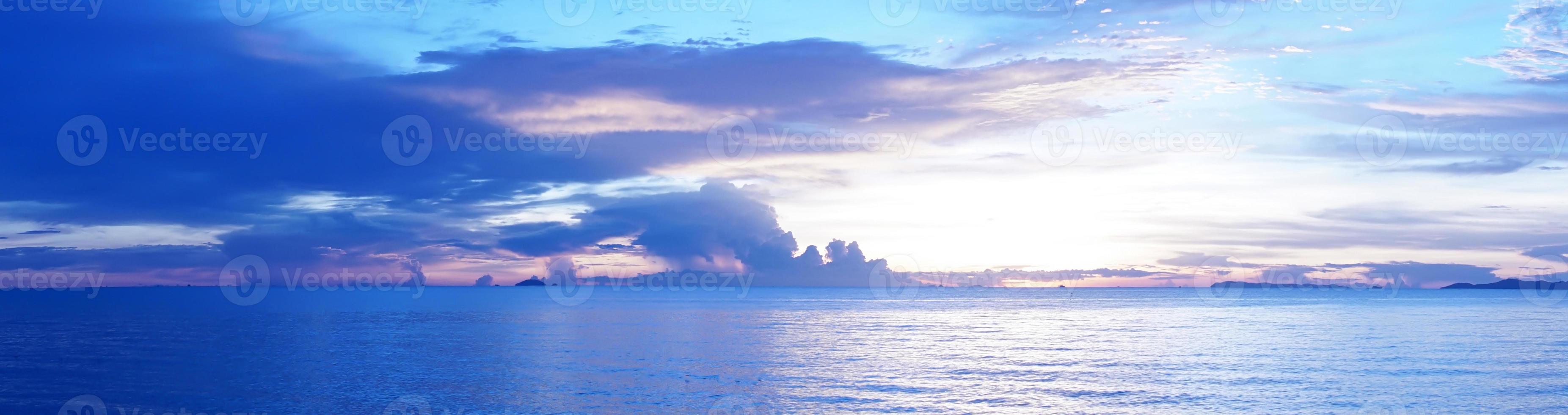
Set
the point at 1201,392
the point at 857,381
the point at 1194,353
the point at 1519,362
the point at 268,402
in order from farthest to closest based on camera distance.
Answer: the point at 1194,353
the point at 1519,362
the point at 857,381
the point at 1201,392
the point at 268,402

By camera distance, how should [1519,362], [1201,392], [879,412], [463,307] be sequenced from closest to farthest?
[879,412]
[1201,392]
[1519,362]
[463,307]

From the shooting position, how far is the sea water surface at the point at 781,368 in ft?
127

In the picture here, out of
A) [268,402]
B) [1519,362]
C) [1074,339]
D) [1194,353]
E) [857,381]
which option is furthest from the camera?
[1074,339]

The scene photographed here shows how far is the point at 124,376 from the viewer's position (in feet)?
153

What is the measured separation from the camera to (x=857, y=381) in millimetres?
45031

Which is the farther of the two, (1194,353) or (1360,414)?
(1194,353)

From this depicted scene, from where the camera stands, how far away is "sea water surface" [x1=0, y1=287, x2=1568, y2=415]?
38.7 m

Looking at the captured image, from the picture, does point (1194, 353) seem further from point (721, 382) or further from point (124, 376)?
point (124, 376)

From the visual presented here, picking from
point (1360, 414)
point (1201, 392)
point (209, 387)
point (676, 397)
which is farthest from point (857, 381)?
point (209, 387)

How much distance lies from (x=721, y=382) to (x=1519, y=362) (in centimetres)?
4668

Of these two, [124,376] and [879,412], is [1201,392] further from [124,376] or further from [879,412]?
[124,376]

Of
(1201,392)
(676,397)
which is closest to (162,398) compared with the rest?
(676,397)

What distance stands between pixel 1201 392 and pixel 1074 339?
111 feet

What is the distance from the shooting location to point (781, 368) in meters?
51.7
